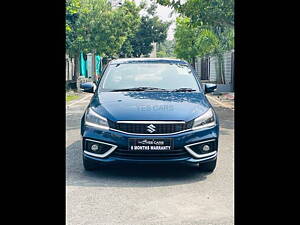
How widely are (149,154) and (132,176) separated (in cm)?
58

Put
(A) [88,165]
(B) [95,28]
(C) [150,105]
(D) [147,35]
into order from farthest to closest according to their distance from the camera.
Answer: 1. (D) [147,35]
2. (B) [95,28]
3. (A) [88,165]
4. (C) [150,105]

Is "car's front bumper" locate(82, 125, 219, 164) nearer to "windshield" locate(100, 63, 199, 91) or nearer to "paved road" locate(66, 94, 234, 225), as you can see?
"paved road" locate(66, 94, 234, 225)

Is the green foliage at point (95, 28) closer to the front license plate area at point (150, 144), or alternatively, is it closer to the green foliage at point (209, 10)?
the green foliage at point (209, 10)

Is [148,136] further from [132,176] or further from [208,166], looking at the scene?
[208,166]

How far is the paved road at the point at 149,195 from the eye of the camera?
14.7 feet

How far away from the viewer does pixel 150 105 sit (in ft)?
20.3

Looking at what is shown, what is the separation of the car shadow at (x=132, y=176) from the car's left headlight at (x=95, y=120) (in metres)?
0.72

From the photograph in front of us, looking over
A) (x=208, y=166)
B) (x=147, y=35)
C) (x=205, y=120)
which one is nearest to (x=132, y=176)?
(x=208, y=166)

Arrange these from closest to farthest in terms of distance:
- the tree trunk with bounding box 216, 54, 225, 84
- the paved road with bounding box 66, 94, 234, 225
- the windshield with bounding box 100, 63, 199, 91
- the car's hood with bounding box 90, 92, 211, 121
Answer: the paved road with bounding box 66, 94, 234, 225 < the car's hood with bounding box 90, 92, 211, 121 < the windshield with bounding box 100, 63, 199, 91 < the tree trunk with bounding box 216, 54, 225, 84

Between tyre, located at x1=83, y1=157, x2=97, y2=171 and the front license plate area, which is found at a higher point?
the front license plate area

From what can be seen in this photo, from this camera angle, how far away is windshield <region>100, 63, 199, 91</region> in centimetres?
709

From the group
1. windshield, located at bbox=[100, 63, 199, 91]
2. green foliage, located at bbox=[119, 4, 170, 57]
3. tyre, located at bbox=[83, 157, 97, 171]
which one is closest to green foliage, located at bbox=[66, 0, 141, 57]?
windshield, located at bbox=[100, 63, 199, 91]
